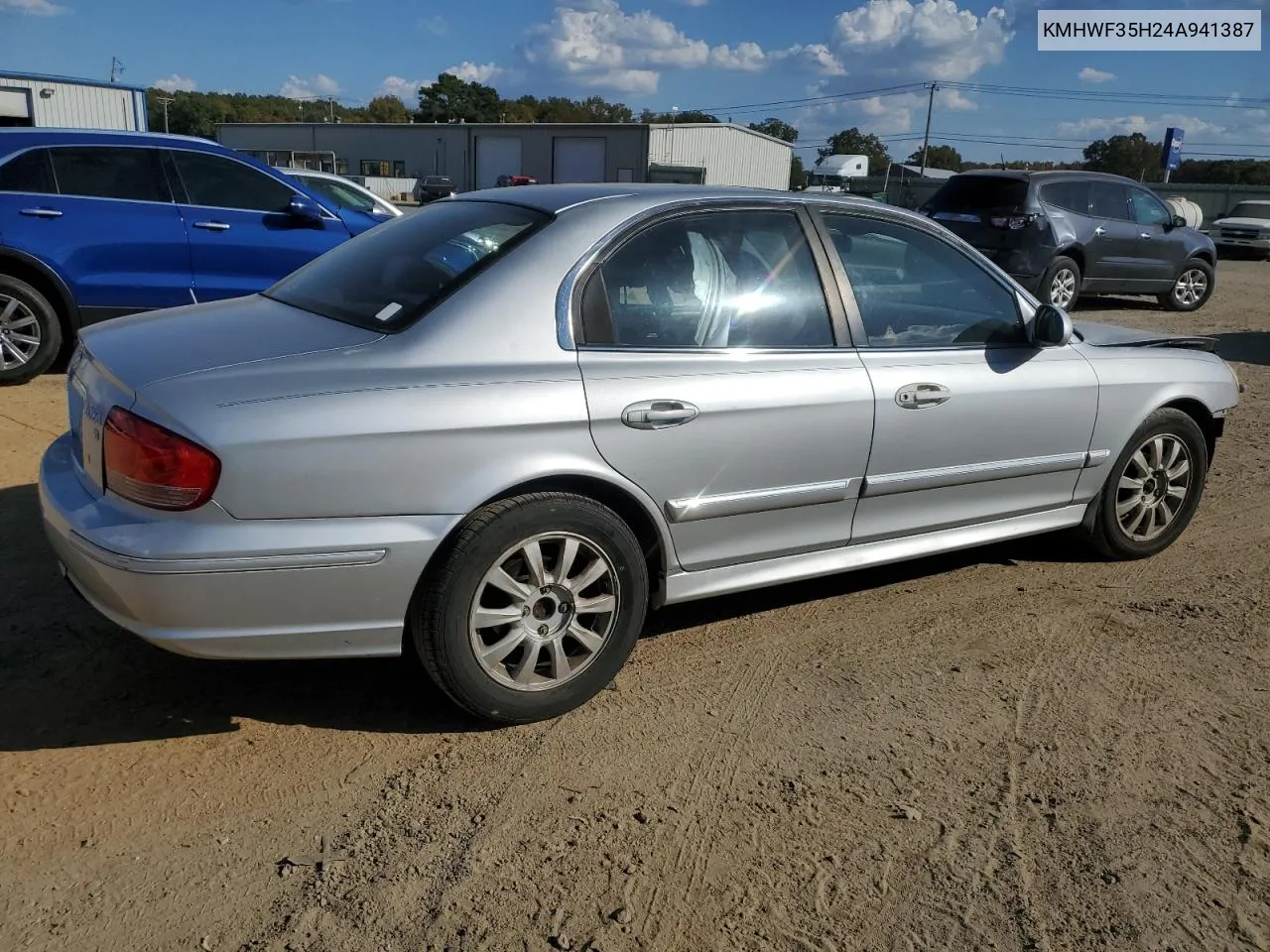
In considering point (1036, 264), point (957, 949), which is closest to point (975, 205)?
point (1036, 264)

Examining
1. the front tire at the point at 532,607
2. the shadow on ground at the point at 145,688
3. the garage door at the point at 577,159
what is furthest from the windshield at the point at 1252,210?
the garage door at the point at 577,159

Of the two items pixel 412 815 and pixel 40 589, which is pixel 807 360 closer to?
pixel 412 815

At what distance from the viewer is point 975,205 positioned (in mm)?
13180

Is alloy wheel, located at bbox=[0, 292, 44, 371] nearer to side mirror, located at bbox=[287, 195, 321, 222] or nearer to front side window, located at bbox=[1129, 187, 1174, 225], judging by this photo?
side mirror, located at bbox=[287, 195, 321, 222]

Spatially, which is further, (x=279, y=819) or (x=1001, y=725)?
(x=1001, y=725)

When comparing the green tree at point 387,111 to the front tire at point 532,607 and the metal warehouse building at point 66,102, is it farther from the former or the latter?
the front tire at point 532,607

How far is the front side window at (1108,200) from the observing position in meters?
13.6

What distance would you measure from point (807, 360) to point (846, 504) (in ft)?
1.80

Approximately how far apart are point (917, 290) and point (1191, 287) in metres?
12.8

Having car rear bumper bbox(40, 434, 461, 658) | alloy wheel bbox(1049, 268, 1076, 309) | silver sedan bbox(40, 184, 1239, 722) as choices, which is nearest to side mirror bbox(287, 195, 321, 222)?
silver sedan bbox(40, 184, 1239, 722)

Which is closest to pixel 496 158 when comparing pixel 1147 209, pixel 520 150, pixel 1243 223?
pixel 520 150

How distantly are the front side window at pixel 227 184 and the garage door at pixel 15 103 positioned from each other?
24.5 metres

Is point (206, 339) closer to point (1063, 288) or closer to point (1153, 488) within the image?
point (1153, 488)

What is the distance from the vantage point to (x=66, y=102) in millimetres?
27766
